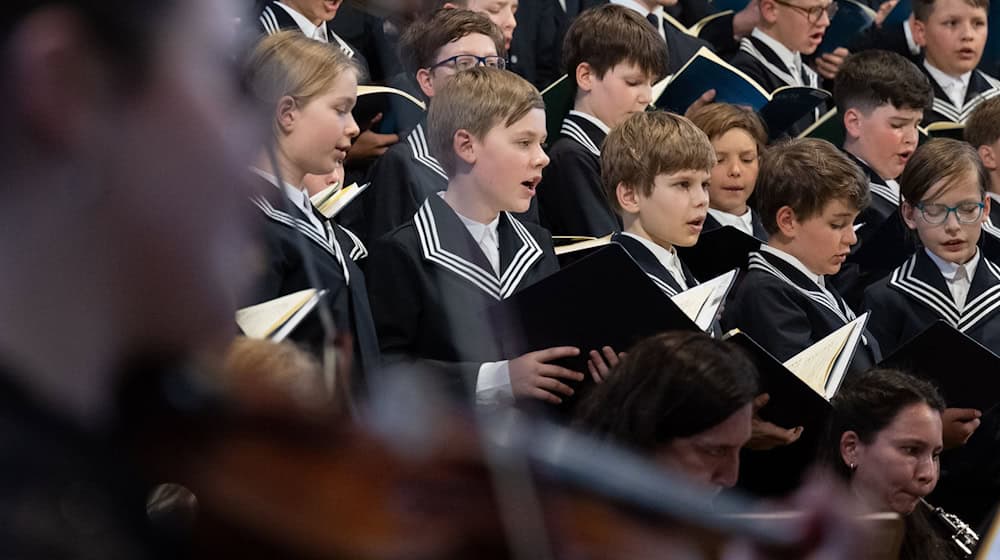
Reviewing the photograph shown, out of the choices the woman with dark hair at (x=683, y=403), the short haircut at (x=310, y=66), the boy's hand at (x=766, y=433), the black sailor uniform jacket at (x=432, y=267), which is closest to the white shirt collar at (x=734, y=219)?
the black sailor uniform jacket at (x=432, y=267)

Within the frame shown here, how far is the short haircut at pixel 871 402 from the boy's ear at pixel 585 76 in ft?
2.95

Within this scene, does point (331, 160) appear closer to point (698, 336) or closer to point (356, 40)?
point (698, 336)

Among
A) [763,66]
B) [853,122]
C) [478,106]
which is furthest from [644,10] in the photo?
[478,106]

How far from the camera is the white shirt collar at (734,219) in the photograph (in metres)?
2.73

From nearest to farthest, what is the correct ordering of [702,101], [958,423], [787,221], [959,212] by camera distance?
[958,423] < [787,221] < [959,212] < [702,101]

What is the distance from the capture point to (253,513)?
0.29m

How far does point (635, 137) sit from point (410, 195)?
370mm

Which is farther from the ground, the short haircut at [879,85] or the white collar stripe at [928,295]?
the short haircut at [879,85]

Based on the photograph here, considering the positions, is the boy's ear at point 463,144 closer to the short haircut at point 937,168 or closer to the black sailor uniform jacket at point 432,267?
the black sailor uniform jacket at point 432,267

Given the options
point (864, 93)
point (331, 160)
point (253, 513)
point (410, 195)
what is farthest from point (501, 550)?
point (864, 93)

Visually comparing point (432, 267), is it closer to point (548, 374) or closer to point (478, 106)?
point (548, 374)

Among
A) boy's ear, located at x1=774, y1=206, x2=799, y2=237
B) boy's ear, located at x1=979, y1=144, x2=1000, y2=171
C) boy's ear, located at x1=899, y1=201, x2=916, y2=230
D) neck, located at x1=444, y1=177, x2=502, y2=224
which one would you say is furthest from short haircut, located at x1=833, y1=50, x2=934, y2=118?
neck, located at x1=444, y1=177, x2=502, y2=224

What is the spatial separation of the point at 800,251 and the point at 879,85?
2.72 feet

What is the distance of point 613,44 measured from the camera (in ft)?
8.93
